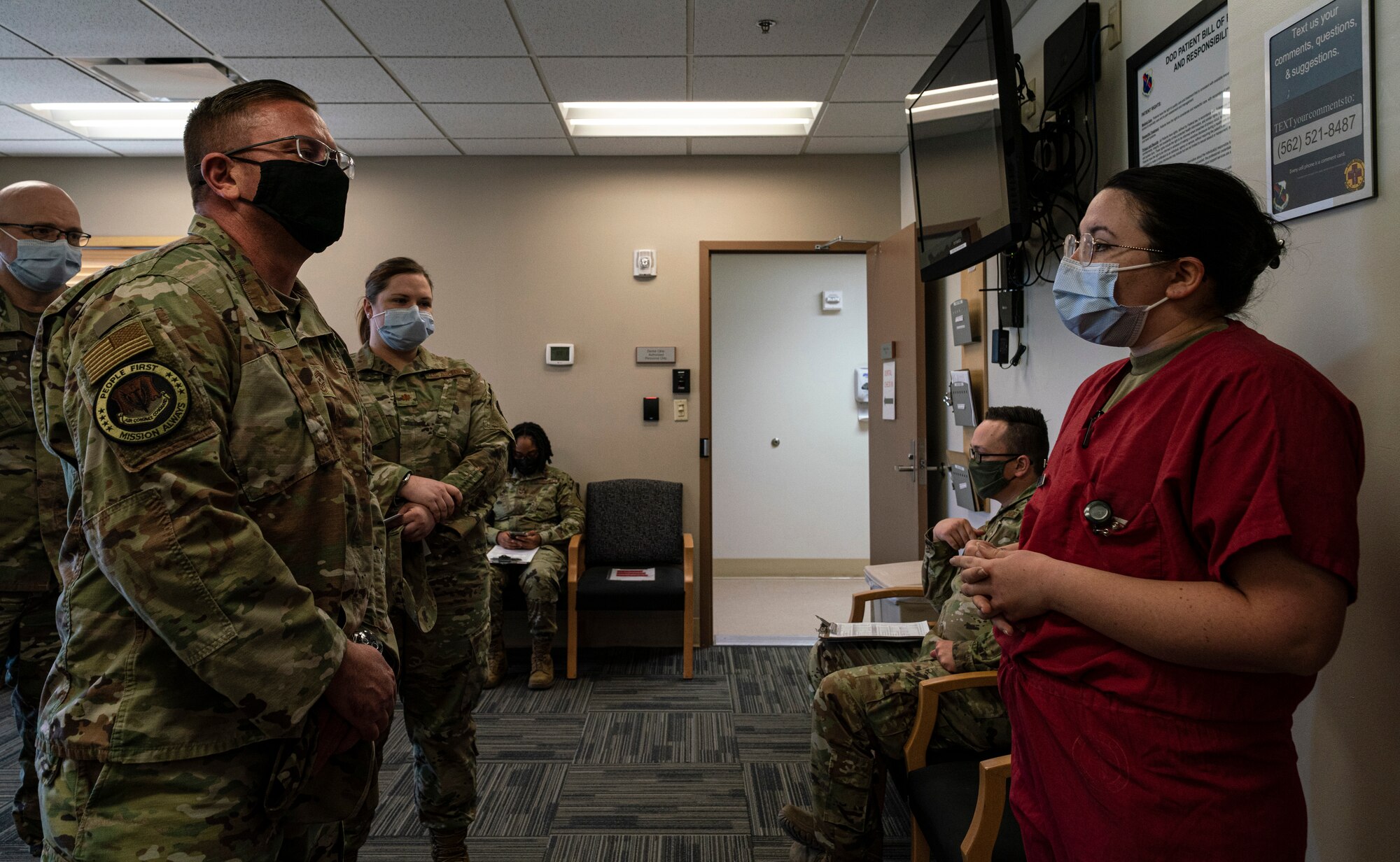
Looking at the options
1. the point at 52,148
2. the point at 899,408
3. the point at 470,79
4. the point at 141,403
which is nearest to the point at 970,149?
the point at 899,408

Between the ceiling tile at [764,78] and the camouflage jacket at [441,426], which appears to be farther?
the ceiling tile at [764,78]

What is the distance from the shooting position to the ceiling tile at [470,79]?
9.86ft

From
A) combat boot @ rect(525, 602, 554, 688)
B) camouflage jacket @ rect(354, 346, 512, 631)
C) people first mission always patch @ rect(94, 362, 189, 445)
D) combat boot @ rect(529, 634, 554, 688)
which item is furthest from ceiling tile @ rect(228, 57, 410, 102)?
people first mission always patch @ rect(94, 362, 189, 445)

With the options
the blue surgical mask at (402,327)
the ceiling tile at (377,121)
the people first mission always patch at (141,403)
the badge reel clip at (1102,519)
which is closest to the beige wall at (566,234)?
the ceiling tile at (377,121)

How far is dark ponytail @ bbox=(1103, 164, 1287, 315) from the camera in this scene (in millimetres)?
1024

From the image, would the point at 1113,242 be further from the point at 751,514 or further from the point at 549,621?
the point at 751,514

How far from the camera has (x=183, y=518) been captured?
85cm

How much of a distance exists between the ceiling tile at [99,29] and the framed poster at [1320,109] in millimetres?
3169

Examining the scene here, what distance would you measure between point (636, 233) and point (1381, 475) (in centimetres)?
357

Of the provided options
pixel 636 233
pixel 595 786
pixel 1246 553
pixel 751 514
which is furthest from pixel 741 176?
pixel 1246 553

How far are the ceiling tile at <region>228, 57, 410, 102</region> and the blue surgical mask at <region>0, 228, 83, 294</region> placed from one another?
4.48 feet

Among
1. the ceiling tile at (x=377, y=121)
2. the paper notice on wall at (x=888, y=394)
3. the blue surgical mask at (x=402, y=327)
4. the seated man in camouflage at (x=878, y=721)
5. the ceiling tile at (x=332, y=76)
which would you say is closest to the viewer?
the seated man in camouflage at (x=878, y=721)

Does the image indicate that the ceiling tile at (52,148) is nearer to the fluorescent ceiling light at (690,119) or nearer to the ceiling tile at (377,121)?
Result: the ceiling tile at (377,121)

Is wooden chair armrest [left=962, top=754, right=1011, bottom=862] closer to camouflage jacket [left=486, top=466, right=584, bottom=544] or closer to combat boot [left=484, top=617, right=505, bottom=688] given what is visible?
combat boot [left=484, top=617, right=505, bottom=688]
